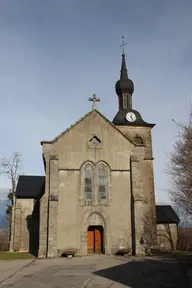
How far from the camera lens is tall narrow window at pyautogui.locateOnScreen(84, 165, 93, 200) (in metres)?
23.0

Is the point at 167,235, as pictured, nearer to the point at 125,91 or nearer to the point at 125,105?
the point at 125,105

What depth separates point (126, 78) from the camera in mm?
37531

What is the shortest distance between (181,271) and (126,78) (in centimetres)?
2700

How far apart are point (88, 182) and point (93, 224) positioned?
3.13 metres

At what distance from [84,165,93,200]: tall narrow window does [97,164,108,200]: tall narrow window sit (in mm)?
621

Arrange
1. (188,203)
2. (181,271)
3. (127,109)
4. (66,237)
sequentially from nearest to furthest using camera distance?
(181,271)
(188,203)
(66,237)
(127,109)

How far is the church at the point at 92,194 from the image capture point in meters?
21.7

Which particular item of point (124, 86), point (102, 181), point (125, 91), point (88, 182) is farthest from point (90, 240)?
point (124, 86)

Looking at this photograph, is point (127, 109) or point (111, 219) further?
point (127, 109)

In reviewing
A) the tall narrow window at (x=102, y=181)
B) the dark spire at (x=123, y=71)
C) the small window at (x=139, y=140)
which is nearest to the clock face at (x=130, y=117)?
the small window at (x=139, y=140)

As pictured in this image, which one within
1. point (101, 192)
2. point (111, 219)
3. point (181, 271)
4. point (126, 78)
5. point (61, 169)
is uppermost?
point (126, 78)

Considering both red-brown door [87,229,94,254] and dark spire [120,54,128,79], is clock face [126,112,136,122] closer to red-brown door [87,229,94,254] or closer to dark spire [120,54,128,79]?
dark spire [120,54,128,79]

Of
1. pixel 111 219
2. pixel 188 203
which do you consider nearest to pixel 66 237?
pixel 111 219

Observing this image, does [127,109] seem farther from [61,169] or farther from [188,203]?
[188,203]
